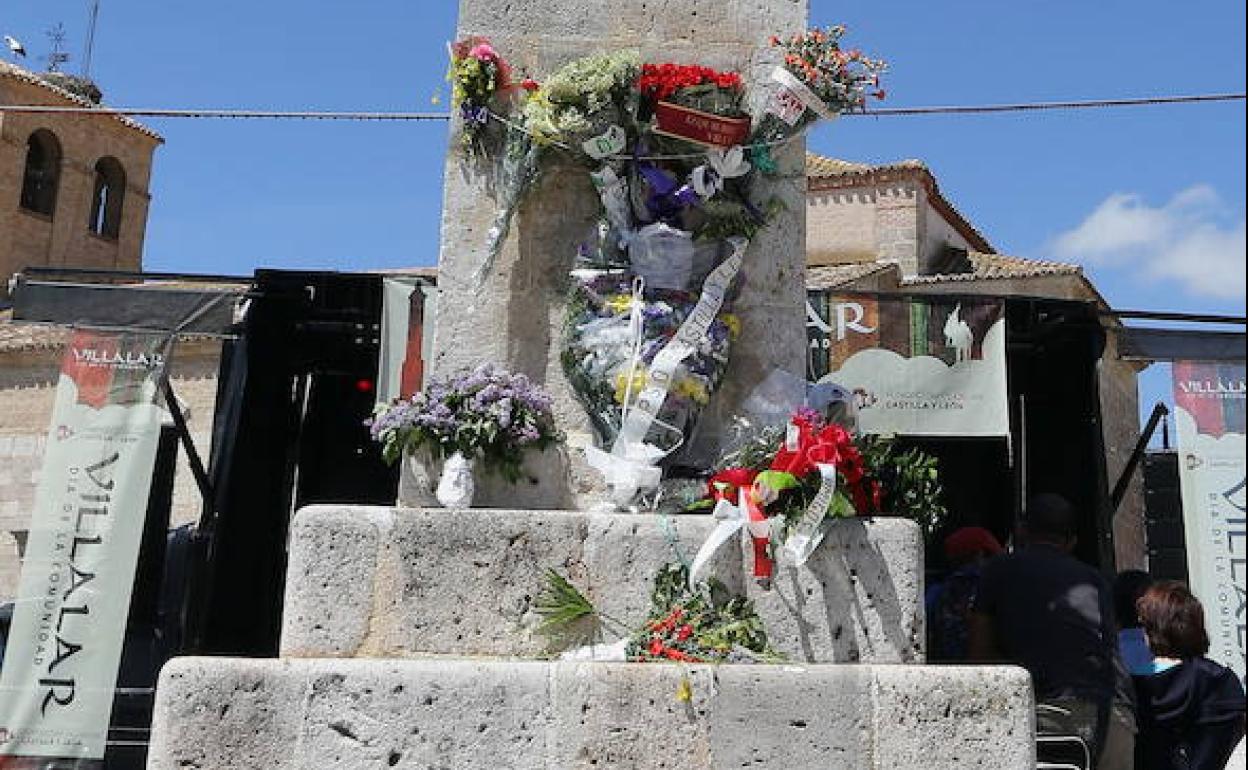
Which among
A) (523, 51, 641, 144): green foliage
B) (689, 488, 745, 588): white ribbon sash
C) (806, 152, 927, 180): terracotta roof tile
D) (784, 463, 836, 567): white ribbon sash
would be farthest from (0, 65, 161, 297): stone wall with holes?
(784, 463, 836, 567): white ribbon sash

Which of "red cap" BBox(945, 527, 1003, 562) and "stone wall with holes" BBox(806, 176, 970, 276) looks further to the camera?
"stone wall with holes" BBox(806, 176, 970, 276)

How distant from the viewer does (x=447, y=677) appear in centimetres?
374

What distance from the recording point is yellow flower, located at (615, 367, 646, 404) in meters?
4.72

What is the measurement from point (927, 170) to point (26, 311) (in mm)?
19530

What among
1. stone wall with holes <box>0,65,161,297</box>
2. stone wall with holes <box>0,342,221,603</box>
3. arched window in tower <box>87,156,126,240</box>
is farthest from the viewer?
arched window in tower <box>87,156,126,240</box>

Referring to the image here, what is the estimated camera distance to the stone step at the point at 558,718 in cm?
371

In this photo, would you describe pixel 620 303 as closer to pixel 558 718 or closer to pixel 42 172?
pixel 558 718

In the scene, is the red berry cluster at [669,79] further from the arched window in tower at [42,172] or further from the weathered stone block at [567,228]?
the arched window in tower at [42,172]

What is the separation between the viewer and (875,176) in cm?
2469

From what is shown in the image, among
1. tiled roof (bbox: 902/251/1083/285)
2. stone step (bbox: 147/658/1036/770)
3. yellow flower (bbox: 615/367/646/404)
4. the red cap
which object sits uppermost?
tiled roof (bbox: 902/251/1083/285)

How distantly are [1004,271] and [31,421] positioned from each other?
1762 cm

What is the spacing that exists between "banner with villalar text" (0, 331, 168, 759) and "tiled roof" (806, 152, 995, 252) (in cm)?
1712

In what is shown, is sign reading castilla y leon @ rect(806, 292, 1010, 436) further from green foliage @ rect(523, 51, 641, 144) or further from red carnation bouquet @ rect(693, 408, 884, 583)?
red carnation bouquet @ rect(693, 408, 884, 583)

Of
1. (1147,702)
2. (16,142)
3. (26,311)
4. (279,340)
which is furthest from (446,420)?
(16,142)
